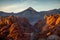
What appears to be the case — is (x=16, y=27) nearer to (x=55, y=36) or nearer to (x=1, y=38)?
(x=1, y=38)

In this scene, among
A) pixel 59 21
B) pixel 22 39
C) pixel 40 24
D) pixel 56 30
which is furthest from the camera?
pixel 40 24

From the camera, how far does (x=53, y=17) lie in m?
157

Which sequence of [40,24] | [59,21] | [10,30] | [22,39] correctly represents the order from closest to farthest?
1. [22,39]
2. [10,30]
3. [59,21]
4. [40,24]

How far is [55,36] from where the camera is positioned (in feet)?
306

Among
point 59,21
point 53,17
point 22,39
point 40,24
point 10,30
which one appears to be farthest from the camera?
point 40,24

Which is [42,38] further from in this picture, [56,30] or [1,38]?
[1,38]

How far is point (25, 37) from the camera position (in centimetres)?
9962

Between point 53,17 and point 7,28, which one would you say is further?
point 53,17

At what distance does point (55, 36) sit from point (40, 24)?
75.8 metres

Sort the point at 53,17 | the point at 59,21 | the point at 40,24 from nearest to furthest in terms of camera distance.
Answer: the point at 59,21, the point at 53,17, the point at 40,24

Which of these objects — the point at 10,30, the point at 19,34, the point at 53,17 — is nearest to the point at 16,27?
the point at 10,30

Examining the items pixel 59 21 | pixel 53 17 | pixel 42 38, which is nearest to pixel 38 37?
pixel 42 38

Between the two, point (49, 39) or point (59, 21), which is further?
point (59, 21)

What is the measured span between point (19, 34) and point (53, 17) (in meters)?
61.5
